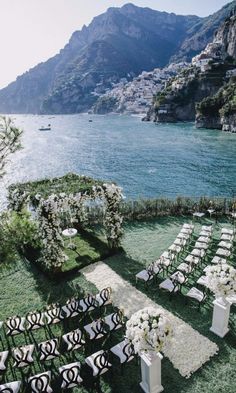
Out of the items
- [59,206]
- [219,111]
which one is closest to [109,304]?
[59,206]

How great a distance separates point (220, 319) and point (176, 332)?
1787mm

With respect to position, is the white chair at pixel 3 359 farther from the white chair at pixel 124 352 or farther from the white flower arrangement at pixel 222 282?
the white flower arrangement at pixel 222 282

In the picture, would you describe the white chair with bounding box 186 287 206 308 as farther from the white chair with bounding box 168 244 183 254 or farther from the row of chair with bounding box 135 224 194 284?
the white chair with bounding box 168 244 183 254

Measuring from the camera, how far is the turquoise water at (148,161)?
5047 centimetres

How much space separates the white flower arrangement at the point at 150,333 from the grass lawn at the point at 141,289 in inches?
94.2

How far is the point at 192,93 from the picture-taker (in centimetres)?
14612

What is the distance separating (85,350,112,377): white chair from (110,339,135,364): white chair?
47cm

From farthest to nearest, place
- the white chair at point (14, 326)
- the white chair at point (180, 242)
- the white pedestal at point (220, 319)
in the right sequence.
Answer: the white chair at point (180, 242)
the white chair at point (14, 326)
the white pedestal at point (220, 319)

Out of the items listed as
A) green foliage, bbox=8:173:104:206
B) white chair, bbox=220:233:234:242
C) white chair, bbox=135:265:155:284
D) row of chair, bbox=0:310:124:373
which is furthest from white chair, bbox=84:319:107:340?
white chair, bbox=220:233:234:242

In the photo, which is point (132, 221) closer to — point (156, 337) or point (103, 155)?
point (156, 337)

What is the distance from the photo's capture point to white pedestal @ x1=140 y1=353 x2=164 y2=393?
9.40 metres

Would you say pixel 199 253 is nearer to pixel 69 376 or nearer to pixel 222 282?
pixel 222 282

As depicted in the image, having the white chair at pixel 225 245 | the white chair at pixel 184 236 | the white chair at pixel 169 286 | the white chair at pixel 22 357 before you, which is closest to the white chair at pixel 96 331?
the white chair at pixel 22 357

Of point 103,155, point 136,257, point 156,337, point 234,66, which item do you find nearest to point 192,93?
point 234,66
